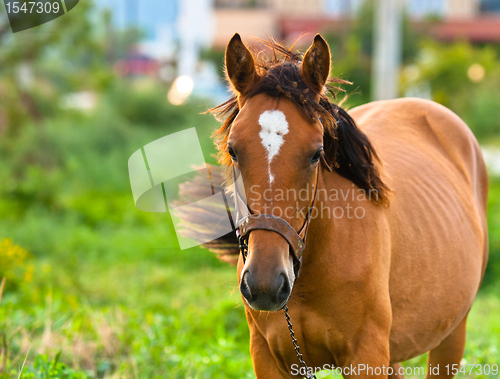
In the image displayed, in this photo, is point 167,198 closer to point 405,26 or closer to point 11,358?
point 11,358

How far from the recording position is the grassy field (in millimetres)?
3902

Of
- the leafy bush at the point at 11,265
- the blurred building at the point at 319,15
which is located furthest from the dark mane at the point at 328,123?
the blurred building at the point at 319,15

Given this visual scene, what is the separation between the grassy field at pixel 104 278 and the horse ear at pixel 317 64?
2.43ft

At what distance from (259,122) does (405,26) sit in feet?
86.7

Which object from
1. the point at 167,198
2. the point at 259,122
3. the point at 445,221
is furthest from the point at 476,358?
the point at 259,122

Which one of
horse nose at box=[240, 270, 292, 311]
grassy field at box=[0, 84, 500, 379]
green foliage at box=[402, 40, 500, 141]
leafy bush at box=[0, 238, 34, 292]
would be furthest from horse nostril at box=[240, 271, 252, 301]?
green foliage at box=[402, 40, 500, 141]

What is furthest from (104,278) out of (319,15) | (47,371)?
(319,15)

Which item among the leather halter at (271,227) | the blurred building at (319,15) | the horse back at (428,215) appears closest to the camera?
the leather halter at (271,227)

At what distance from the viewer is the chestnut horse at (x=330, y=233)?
192 centimetres

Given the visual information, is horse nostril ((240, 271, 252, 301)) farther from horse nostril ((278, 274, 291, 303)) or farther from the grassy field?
the grassy field

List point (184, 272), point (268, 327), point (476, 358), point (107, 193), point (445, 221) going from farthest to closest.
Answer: point (107, 193) < point (184, 272) < point (476, 358) < point (445, 221) < point (268, 327)

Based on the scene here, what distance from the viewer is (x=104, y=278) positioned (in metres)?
7.08

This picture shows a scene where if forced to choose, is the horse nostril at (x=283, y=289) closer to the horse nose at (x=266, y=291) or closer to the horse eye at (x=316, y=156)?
the horse nose at (x=266, y=291)

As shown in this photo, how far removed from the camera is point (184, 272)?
766cm
